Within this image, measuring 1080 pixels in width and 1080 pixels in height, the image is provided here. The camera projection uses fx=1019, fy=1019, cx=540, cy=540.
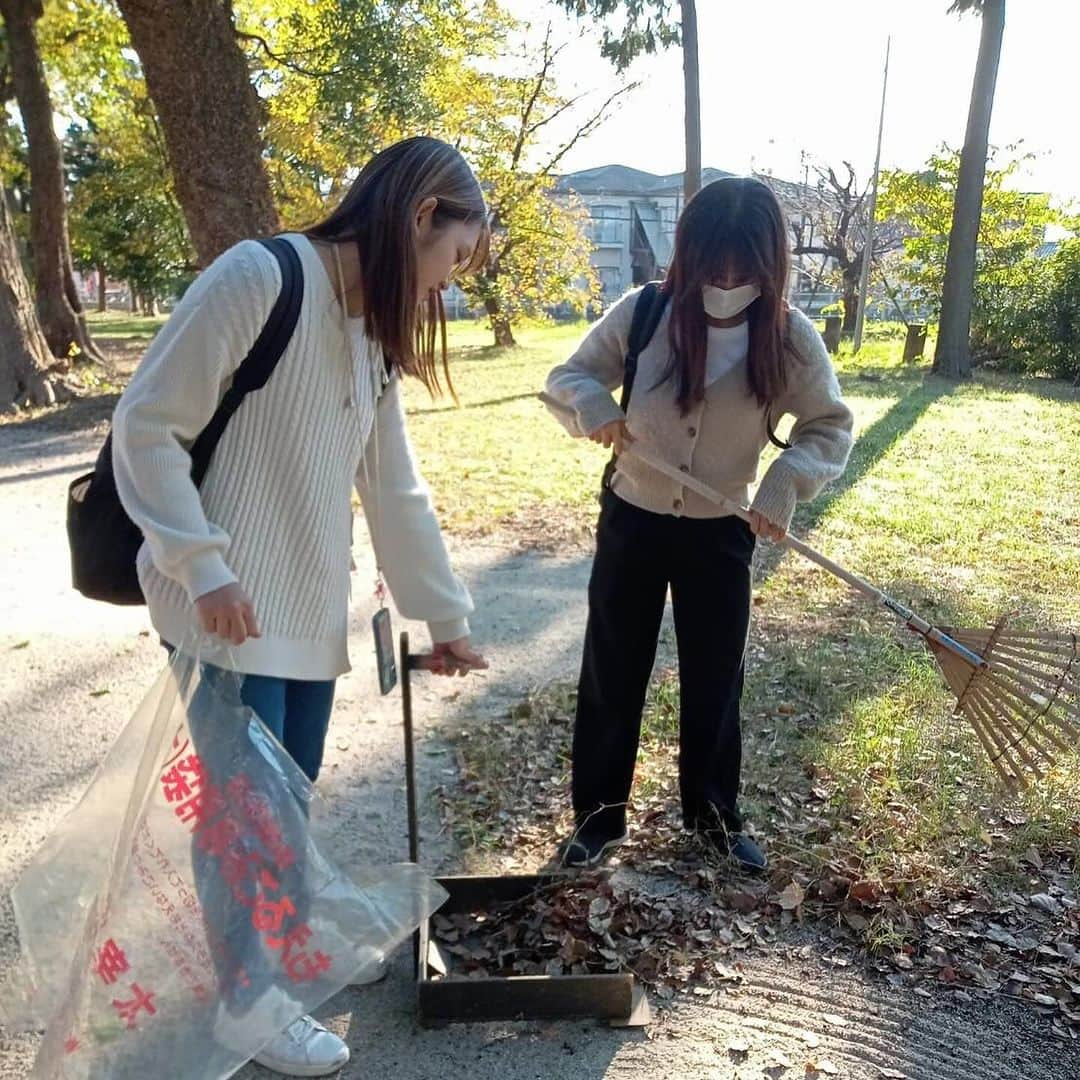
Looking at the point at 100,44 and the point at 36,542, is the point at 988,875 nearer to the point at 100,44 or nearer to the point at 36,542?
the point at 36,542

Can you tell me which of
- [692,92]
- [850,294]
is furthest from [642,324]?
[850,294]

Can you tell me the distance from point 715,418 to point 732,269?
371 mm

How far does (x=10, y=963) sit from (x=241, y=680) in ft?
4.13

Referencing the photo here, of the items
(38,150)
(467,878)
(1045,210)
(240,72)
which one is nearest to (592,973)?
(467,878)

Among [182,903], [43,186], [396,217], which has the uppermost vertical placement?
[43,186]

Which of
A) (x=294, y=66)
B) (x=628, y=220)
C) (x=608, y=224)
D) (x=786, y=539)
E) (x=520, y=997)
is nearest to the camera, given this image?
(x=520, y=997)

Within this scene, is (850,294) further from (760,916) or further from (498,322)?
(760,916)

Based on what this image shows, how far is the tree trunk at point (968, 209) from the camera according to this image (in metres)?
14.8

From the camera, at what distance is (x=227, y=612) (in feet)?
5.45

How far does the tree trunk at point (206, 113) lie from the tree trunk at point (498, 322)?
562 inches

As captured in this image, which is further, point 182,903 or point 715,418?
point 715,418

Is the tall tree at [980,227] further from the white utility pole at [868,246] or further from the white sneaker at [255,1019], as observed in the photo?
the white sneaker at [255,1019]

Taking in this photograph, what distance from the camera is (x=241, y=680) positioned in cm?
182

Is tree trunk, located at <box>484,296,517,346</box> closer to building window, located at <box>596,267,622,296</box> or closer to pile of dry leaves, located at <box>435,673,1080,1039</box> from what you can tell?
pile of dry leaves, located at <box>435,673,1080,1039</box>
